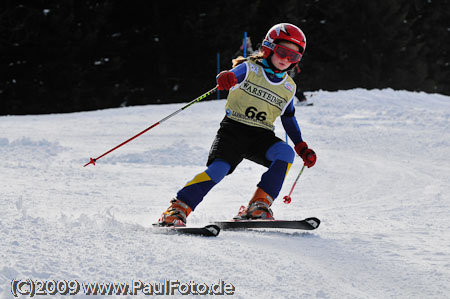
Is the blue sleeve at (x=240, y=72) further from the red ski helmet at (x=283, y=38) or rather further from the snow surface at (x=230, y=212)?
the snow surface at (x=230, y=212)

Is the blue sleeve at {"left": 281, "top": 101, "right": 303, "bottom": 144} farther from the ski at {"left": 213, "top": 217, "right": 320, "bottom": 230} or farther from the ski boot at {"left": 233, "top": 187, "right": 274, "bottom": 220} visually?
the ski at {"left": 213, "top": 217, "right": 320, "bottom": 230}

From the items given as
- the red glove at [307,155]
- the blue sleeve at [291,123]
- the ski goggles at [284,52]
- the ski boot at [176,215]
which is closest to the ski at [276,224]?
the ski boot at [176,215]

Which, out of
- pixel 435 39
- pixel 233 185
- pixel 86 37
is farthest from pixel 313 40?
pixel 233 185

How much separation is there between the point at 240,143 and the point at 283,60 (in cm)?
67

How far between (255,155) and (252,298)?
1.84m

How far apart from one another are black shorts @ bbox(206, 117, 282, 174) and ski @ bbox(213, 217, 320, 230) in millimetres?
389

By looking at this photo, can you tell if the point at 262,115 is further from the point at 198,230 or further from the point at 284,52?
the point at 198,230

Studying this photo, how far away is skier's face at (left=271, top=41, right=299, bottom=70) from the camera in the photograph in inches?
157

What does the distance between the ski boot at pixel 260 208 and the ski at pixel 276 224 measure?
159 mm

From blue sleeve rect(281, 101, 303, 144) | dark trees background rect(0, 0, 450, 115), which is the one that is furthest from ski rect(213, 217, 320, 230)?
dark trees background rect(0, 0, 450, 115)

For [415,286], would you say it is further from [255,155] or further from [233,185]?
[233,185]

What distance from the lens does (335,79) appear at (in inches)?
1316

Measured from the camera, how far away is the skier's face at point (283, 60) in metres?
3.98

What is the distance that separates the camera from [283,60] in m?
3.99
